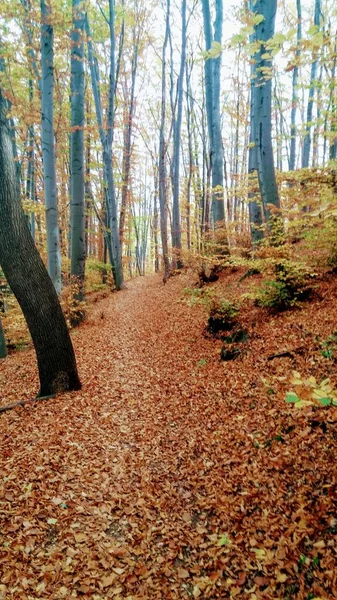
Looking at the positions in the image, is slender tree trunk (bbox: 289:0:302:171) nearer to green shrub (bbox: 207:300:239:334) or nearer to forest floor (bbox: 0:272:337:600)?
forest floor (bbox: 0:272:337:600)

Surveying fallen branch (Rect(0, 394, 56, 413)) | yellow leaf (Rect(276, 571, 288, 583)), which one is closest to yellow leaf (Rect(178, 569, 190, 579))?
yellow leaf (Rect(276, 571, 288, 583))

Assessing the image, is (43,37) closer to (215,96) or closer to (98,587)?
(215,96)

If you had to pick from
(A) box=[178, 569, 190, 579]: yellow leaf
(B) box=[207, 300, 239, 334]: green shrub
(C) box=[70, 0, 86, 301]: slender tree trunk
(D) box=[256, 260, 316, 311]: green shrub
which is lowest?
(A) box=[178, 569, 190, 579]: yellow leaf

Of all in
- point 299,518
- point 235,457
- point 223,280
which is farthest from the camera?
point 223,280

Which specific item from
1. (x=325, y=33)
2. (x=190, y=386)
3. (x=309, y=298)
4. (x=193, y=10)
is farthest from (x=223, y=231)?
(x=193, y=10)

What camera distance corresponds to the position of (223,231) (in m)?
10.4

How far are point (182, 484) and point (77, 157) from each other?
8.72 m

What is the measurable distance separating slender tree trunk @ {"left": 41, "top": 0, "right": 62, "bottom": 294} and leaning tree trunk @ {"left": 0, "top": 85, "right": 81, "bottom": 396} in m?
3.14

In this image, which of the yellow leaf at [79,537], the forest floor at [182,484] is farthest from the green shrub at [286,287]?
the yellow leaf at [79,537]

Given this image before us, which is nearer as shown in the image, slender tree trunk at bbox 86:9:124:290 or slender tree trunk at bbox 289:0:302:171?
slender tree trunk at bbox 289:0:302:171

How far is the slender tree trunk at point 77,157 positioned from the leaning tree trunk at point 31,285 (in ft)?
13.9

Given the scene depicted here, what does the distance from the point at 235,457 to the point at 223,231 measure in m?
8.08

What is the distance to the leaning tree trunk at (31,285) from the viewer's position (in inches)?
174

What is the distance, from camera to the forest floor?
2381 mm
